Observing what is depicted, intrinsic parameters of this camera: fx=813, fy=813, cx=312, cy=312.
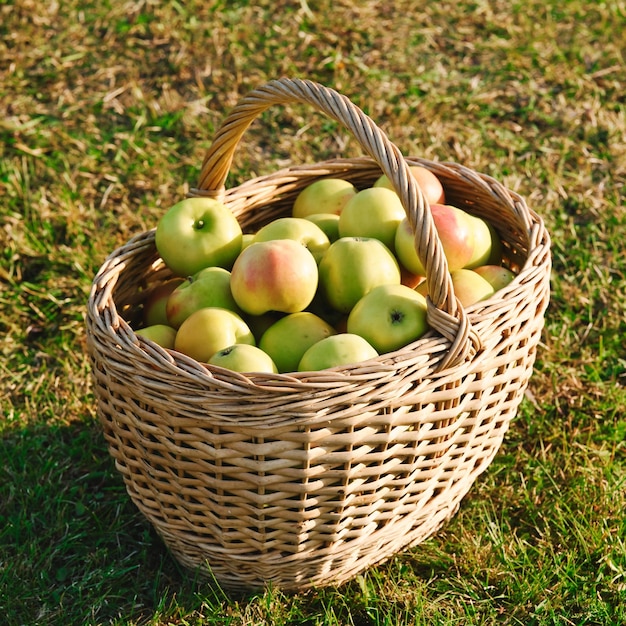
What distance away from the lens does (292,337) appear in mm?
1980

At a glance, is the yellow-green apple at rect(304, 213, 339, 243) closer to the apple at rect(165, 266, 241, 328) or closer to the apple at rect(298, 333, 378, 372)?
the apple at rect(165, 266, 241, 328)

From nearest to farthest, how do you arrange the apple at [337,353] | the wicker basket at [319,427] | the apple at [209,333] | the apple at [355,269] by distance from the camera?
the wicker basket at [319,427]
the apple at [337,353]
the apple at [209,333]
the apple at [355,269]

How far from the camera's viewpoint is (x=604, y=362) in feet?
9.17

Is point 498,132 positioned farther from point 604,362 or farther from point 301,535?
point 301,535

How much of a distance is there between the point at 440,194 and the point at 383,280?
515 mm

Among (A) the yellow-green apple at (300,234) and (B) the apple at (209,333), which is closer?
(B) the apple at (209,333)

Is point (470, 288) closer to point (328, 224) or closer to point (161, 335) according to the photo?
point (328, 224)

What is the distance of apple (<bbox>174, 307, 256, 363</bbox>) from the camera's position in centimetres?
193

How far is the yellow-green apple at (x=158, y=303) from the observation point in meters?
2.25

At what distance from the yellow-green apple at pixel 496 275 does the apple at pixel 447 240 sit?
9cm

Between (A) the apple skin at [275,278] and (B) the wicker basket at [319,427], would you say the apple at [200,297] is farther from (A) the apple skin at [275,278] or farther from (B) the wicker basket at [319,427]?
(B) the wicker basket at [319,427]

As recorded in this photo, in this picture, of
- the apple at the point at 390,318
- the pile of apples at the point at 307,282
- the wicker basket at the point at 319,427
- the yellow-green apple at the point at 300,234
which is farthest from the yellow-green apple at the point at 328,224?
the apple at the point at 390,318

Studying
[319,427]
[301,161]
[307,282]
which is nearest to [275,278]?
[307,282]

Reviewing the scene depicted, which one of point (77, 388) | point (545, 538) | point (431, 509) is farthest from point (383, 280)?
point (77, 388)
